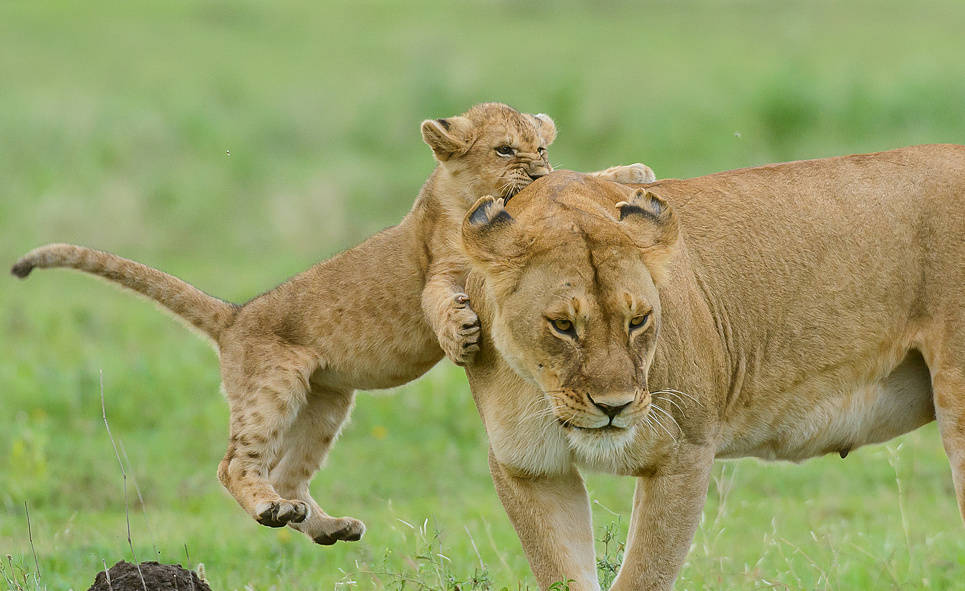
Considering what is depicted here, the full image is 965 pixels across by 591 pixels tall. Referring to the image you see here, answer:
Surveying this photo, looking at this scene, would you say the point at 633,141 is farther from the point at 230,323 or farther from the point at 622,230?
the point at 622,230

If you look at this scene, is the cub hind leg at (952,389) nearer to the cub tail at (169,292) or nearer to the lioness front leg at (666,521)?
the lioness front leg at (666,521)

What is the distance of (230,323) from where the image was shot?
207 inches

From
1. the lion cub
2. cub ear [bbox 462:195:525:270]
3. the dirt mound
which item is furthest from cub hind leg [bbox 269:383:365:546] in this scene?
cub ear [bbox 462:195:525:270]

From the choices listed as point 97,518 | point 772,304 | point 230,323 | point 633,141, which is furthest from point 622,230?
point 633,141

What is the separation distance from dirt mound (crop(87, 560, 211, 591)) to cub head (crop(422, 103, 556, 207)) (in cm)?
156

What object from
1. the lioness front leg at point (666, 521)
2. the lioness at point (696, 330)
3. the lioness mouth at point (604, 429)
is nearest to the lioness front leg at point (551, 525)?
the lioness at point (696, 330)

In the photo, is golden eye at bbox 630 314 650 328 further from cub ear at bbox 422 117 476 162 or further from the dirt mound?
the dirt mound

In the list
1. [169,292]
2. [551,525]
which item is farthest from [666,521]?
[169,292]

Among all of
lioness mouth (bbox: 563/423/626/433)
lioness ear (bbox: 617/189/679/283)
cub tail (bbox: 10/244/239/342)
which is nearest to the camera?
lioness mouth (bbox: 563/423/626/433)

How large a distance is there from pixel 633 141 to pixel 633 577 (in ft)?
39.4

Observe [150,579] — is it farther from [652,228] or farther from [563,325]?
[652,228]

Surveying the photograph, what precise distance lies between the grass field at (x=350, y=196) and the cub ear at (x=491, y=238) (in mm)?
1156

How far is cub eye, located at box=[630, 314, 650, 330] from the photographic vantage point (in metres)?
3.61

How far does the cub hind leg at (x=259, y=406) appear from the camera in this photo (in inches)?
186
